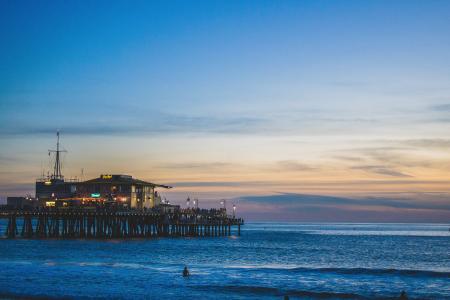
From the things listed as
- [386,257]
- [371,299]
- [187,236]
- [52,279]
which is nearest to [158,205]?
[187,236]

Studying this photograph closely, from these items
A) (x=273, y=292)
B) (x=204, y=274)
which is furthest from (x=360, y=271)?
(x=273, y=292)

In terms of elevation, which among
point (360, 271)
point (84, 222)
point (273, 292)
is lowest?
point (360, 271)

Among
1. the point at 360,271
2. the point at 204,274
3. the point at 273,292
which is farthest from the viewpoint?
the point at 360,271

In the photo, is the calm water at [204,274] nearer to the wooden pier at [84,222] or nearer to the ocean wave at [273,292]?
the ocean wave at [273,292]

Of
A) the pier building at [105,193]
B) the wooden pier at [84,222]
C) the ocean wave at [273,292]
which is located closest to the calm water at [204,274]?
the ocean wave at [273,292]

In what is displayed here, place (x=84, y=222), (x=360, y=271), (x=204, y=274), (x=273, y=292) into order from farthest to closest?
(x=84, y=222), (x=360, y=271), (x=204, y=274), (x=273, y=292)

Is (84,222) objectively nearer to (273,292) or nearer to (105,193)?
(105,193)

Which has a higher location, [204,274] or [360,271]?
[204,274]

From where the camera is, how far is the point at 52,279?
50938 millimetres

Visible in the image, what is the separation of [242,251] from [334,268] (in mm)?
26437

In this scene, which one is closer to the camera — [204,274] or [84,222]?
[204,274]

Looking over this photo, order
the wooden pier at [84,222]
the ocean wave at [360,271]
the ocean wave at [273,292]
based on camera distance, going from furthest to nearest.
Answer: the wooden pier at [84,222], the ocean wave at [360,271], the ocean wave at [273,292]

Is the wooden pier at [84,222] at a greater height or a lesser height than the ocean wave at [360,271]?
greater

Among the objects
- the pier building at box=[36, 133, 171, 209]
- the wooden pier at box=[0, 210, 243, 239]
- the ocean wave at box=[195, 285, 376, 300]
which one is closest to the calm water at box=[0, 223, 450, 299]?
the ocean wave at box=[195, 285, 376, 300]
